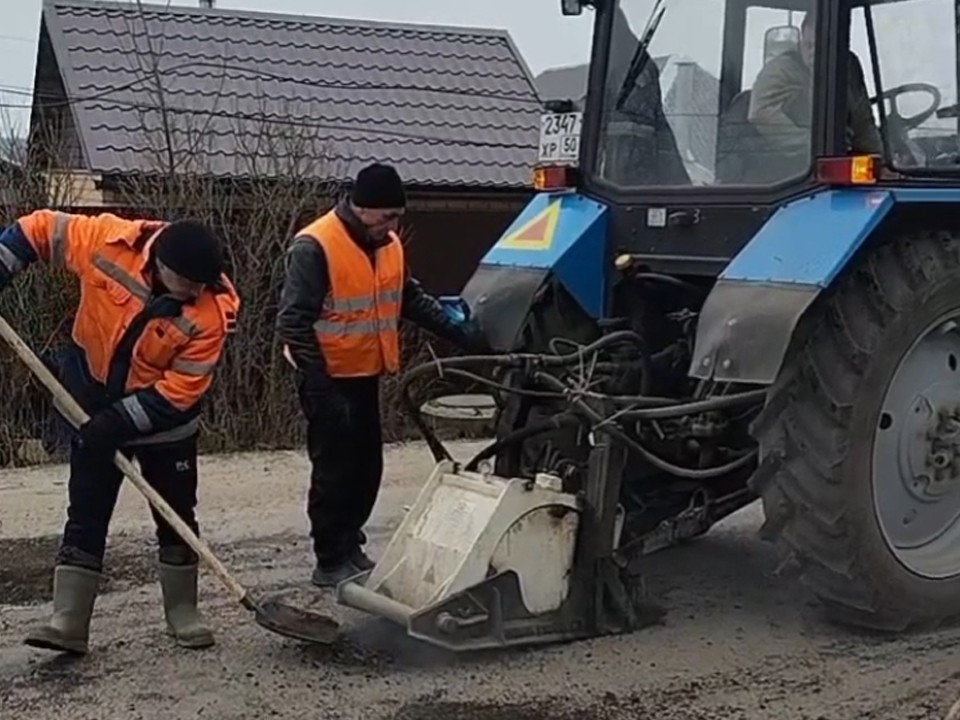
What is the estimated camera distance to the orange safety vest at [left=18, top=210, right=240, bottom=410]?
186 inches

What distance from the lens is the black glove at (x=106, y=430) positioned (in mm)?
4645

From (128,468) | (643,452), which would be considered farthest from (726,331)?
(128,468)

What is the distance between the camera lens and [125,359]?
4.73 meters

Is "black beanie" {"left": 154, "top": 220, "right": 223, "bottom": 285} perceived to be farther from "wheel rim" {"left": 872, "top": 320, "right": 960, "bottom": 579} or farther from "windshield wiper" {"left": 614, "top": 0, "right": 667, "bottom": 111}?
"wheel rim" {"left": 872, "top": 320, "right": 960, "bottom": 579}

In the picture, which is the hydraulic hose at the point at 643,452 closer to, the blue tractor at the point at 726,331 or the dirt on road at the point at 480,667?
the blue tractor at the point at 726,331

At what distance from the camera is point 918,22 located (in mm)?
5113

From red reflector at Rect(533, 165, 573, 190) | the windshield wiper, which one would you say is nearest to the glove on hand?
red reflector at Rect(533, 165, 573, 190)

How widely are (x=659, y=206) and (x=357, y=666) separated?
6.43 ft

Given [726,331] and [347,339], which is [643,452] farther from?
[347,339]

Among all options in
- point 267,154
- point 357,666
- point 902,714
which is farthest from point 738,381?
point 267,154

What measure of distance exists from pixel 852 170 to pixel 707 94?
81cm

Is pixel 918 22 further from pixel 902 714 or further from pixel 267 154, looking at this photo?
pixel 267 154

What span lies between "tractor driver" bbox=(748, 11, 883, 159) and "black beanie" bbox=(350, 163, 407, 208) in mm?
1288

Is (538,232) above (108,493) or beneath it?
above
